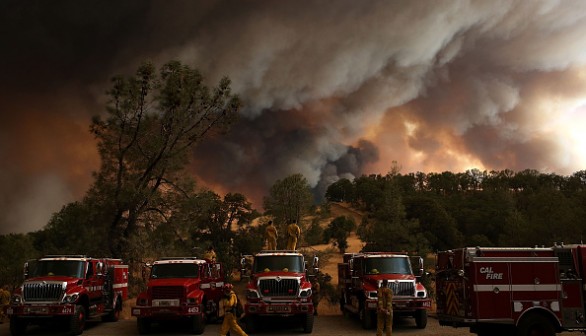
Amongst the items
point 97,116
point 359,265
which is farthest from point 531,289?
point 97,116

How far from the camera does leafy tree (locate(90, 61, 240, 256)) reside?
109 feet

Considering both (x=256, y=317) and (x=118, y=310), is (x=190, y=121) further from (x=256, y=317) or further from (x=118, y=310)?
(x=256, y=317)

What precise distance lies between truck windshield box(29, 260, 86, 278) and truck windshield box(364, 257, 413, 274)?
10580 millimetres

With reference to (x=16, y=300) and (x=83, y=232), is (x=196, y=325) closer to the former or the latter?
(x=16, y=300)

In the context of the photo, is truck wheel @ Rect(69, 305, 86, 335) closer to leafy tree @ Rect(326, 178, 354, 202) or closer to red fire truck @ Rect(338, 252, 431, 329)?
red fire truck @ Rect(338, 252, 431, 329)

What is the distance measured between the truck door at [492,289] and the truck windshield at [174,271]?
1009cm

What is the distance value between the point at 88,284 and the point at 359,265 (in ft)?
33.3

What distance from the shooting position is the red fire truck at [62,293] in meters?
16.8

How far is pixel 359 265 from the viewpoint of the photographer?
776 inches

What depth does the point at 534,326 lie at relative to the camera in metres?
13.1

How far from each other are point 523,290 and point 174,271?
11701 mm

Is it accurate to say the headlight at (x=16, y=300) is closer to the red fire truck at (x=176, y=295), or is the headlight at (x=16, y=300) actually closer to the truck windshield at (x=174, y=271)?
the red fire truck at (x=176, y=295)

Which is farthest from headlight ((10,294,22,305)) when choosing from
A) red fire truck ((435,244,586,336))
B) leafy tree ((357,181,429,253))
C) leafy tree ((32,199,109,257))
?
leafy tree ((357,181,429,253))

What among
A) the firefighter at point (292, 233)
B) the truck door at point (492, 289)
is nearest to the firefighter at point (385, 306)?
the truck door at point (492, 289)
